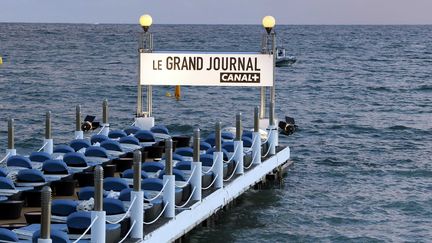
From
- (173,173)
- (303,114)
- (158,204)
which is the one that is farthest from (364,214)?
(303,114)

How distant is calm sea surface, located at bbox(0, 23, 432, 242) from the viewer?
1203 inches

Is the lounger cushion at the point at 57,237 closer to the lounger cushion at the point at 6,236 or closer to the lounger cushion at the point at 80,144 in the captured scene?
the lounger cushion at the point at 6,236

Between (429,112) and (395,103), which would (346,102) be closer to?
(395,103)

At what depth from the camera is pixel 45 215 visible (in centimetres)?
1795

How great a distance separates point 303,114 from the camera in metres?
66.0

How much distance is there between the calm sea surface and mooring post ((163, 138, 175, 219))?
10.3 feet

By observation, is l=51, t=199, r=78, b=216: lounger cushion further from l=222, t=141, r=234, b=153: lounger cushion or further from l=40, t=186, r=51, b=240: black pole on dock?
l=222, t=141, r=234, b=153: lounger cushion

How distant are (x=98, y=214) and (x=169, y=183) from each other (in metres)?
3.90

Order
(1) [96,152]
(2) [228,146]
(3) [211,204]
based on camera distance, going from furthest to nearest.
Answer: (2) [228,146] → (1) [96,152] → (3) [211,204]

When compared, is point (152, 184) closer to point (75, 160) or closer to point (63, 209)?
point (63, 209)

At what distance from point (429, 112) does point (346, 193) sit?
1347 inches

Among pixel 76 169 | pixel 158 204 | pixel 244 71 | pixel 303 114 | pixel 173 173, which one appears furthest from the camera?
pixel 303 114

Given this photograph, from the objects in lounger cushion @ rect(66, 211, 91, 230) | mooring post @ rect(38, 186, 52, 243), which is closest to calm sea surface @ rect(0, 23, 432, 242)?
lounger cushion @ rect(66, 211, 91, 230)

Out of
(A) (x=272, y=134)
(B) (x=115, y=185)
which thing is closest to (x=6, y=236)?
(B) (x=115, y=185)
